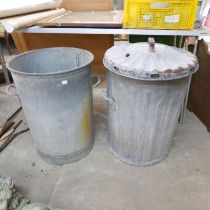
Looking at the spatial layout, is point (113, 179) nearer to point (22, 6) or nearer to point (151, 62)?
point (151, 62)

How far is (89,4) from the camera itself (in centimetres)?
277

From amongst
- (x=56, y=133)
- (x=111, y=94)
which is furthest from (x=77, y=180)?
(x=111, y=94)

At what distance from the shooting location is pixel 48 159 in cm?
170

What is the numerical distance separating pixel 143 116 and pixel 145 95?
0.55 ft

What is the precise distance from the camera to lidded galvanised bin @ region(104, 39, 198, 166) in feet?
4.03

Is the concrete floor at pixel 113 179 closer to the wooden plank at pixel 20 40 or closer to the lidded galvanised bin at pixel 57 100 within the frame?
the lidded galvanised bin at pixel 57 100

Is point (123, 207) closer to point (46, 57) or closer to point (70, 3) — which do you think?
point (46, 57)

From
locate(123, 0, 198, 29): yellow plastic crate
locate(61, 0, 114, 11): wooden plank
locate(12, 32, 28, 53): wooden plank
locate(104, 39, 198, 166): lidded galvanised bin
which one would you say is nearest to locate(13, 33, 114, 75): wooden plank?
locate(12, 32, 28, 53): wooden plank

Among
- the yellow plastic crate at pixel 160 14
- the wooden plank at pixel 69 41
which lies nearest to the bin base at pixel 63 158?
the yellow plastic crate at pixel 160 14

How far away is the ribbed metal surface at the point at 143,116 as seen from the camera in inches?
52.1

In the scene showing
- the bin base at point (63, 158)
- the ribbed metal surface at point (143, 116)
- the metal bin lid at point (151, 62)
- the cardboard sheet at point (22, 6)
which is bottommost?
the bin base at point (63, 158)

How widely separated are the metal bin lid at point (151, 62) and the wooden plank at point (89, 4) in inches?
63.6

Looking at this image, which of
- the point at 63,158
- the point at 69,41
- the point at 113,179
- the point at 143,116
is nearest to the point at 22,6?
the point at 69,41

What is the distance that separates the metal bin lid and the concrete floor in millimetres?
798
